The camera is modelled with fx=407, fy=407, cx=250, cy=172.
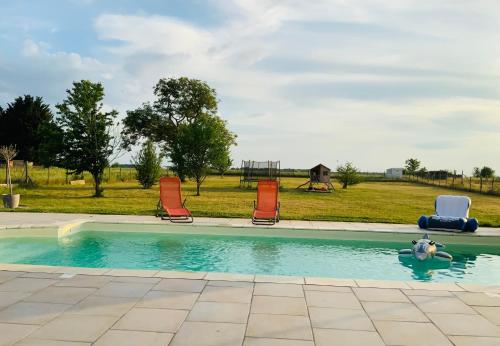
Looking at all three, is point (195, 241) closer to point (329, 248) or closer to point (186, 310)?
point (329, 248)

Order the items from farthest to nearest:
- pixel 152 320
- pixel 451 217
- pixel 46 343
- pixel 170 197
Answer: pixel 170 197 → pixel 451 217 → pixel 152 320 → pixel 46 343

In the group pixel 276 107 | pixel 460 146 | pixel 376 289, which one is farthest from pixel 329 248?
pixel 460 146

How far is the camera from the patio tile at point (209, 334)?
3377mm

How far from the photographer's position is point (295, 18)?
10.9 meters

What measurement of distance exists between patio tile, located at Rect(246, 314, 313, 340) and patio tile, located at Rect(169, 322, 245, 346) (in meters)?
0.13

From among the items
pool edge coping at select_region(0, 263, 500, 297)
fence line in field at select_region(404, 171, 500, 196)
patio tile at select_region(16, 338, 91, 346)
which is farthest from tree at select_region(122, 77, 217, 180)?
patio tile at select_region(16, 338, 91, 346)

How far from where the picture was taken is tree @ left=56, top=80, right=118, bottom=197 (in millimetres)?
18750

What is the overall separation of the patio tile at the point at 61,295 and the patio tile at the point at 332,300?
2.52m

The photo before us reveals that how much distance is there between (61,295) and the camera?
4.55m

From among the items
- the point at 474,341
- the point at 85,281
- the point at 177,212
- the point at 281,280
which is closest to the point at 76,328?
the point at 85,281

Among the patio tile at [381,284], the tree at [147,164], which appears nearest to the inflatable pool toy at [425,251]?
the patio tile at [381,284]

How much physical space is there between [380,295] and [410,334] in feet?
3.68

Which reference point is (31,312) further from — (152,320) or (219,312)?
(219,312)

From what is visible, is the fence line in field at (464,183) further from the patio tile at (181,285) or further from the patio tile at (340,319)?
the patio tile at (181,285)
